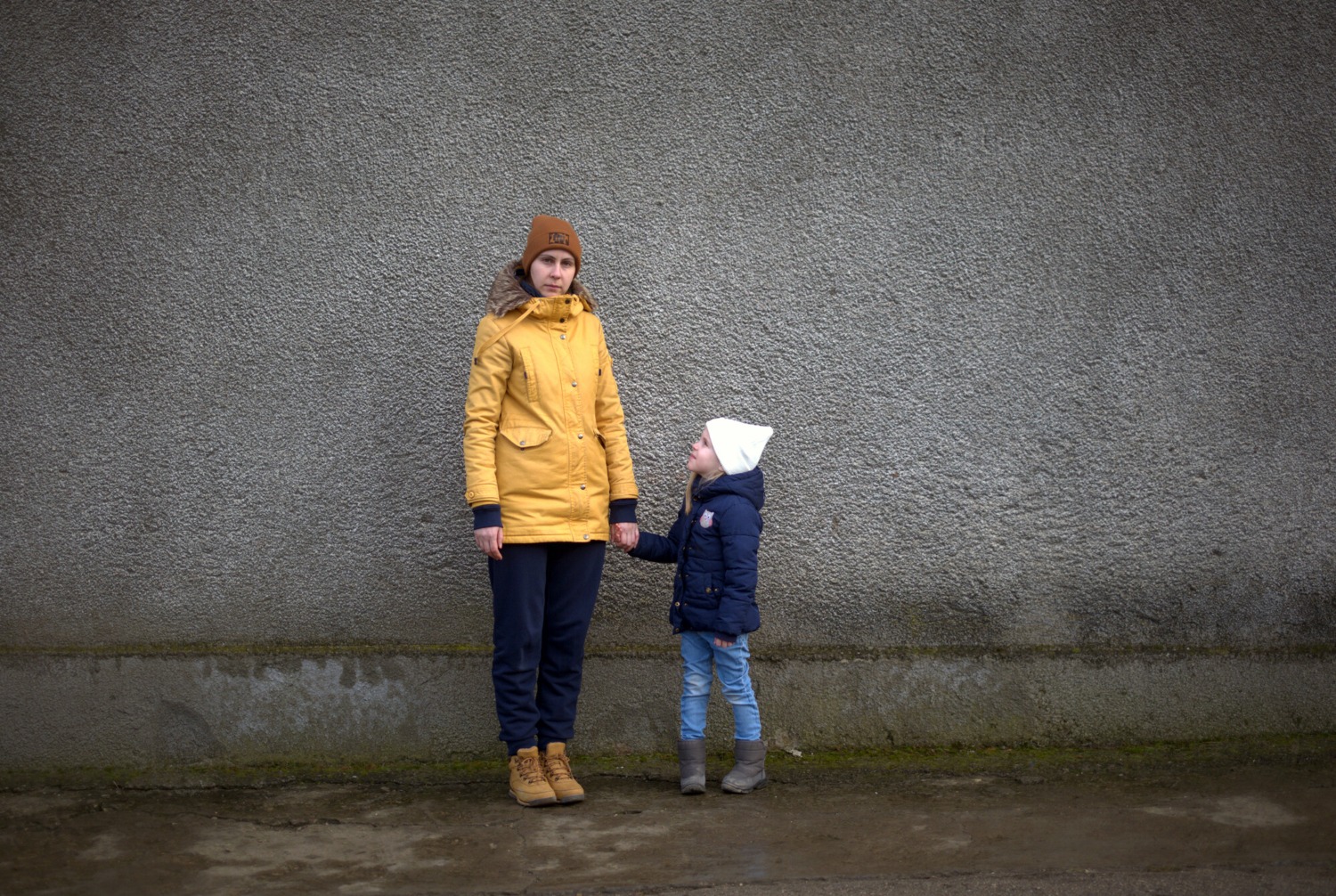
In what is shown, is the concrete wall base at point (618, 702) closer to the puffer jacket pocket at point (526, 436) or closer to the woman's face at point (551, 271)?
the puffer jacket pocket at point (526, 436)

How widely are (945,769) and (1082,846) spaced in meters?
0.81

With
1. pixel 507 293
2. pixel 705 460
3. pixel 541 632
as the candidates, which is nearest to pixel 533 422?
pixel 507 293

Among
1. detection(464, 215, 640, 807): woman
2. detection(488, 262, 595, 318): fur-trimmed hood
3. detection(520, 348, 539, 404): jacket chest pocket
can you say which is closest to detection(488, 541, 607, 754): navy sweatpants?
detection(464, 215, 640, 807): woman

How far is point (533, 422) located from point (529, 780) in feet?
3.91

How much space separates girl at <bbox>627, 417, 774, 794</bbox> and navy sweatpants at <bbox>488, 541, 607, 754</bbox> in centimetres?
23

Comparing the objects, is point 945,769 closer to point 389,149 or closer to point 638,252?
point 638,252

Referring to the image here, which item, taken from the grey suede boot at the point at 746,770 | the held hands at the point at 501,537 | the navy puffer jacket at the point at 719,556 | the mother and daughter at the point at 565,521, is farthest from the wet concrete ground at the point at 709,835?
the held hands at the point at 501,537

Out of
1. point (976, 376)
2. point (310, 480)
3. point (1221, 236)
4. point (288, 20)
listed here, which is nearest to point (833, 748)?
point (976, 376)

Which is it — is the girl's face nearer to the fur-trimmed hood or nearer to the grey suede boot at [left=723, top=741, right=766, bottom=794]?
the fur-trimmed hood

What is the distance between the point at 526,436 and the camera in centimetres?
365

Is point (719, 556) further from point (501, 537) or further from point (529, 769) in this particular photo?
point (529, 769)

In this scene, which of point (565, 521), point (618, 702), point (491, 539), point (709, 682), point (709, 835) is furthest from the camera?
point (618, 702)

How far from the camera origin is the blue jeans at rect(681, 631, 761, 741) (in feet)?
12.5

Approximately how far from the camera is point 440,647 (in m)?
4.11
